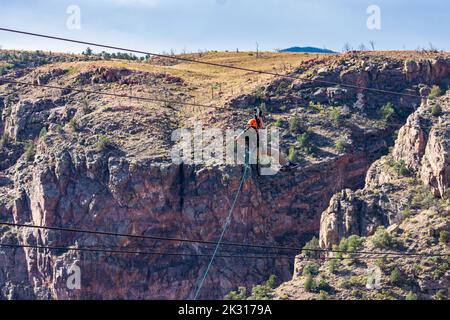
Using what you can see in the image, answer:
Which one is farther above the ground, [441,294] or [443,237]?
[443,237]

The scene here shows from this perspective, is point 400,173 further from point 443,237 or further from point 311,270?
point 311,270

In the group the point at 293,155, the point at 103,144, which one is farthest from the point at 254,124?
the point at 103,144

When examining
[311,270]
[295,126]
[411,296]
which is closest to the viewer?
[411,296]

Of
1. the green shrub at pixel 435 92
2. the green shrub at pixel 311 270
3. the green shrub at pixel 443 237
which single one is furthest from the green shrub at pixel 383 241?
the green shrub at pixel 435 92

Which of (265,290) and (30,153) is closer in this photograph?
(265,290)

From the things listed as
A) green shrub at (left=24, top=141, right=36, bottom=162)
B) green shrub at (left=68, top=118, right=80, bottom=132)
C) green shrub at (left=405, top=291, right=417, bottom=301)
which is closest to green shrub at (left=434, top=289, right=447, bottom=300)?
green shrub at (left=405, top=291, right=417, bottom=301)

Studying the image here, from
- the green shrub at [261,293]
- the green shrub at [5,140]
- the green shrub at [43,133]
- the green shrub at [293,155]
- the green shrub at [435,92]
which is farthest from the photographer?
the green shrub at [5,140]

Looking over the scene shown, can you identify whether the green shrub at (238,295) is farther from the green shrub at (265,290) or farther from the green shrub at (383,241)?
the green shrub at (383,241)
